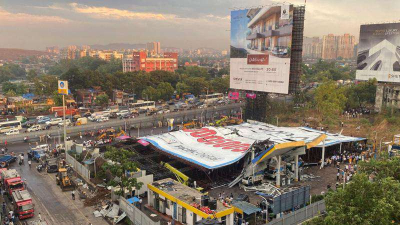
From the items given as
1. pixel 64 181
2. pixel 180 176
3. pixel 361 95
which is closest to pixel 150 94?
pixel 361 95

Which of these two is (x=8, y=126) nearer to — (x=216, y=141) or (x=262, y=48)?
(x=216, y=141)

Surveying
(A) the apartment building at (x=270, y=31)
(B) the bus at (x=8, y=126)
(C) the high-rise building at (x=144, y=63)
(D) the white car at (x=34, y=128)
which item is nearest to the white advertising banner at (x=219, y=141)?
(A) the apartment building at (x=270, y=31)

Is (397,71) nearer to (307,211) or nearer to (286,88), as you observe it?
(286,88)

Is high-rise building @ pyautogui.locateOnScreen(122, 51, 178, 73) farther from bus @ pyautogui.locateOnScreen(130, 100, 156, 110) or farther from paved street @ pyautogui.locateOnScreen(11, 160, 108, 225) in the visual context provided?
paved street @ pyautogui.locateOnScreen(11, 160, 108, 225)

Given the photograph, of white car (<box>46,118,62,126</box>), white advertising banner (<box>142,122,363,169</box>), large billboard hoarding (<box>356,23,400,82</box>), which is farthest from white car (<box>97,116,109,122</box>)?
large billboard hoarding (<box>356,23,400,82</box>)

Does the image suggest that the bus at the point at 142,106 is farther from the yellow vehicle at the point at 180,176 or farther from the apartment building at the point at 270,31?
the yellow vehicle at the point at 180,176

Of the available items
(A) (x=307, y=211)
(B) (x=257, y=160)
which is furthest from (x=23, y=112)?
(A) (x=307, y=211)
